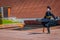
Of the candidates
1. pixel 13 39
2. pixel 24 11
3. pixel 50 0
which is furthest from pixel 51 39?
pixel 24 11

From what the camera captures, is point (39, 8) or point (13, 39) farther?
point (39, 8)

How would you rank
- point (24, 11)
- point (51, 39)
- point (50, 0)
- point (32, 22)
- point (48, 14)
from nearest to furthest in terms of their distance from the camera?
point (51, 39) < point (48, 14) < point (32, 22) < point (50, 0) < point (24, 11)

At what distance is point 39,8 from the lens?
30422 mm

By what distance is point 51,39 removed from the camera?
37.7 feet

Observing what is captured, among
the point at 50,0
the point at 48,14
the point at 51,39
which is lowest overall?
the point at 51,39

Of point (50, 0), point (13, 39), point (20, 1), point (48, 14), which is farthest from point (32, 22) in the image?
point (13, 39)

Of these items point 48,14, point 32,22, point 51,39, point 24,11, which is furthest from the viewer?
point 24,11

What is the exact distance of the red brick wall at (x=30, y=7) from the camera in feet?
95.7

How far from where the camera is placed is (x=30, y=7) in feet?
102

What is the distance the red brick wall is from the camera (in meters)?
29.2

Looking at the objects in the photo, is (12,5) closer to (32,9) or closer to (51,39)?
(32,9)

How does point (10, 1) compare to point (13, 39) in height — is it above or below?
above

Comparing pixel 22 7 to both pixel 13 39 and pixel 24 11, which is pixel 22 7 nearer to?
pixel 24 11

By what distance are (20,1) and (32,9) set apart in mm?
2233
